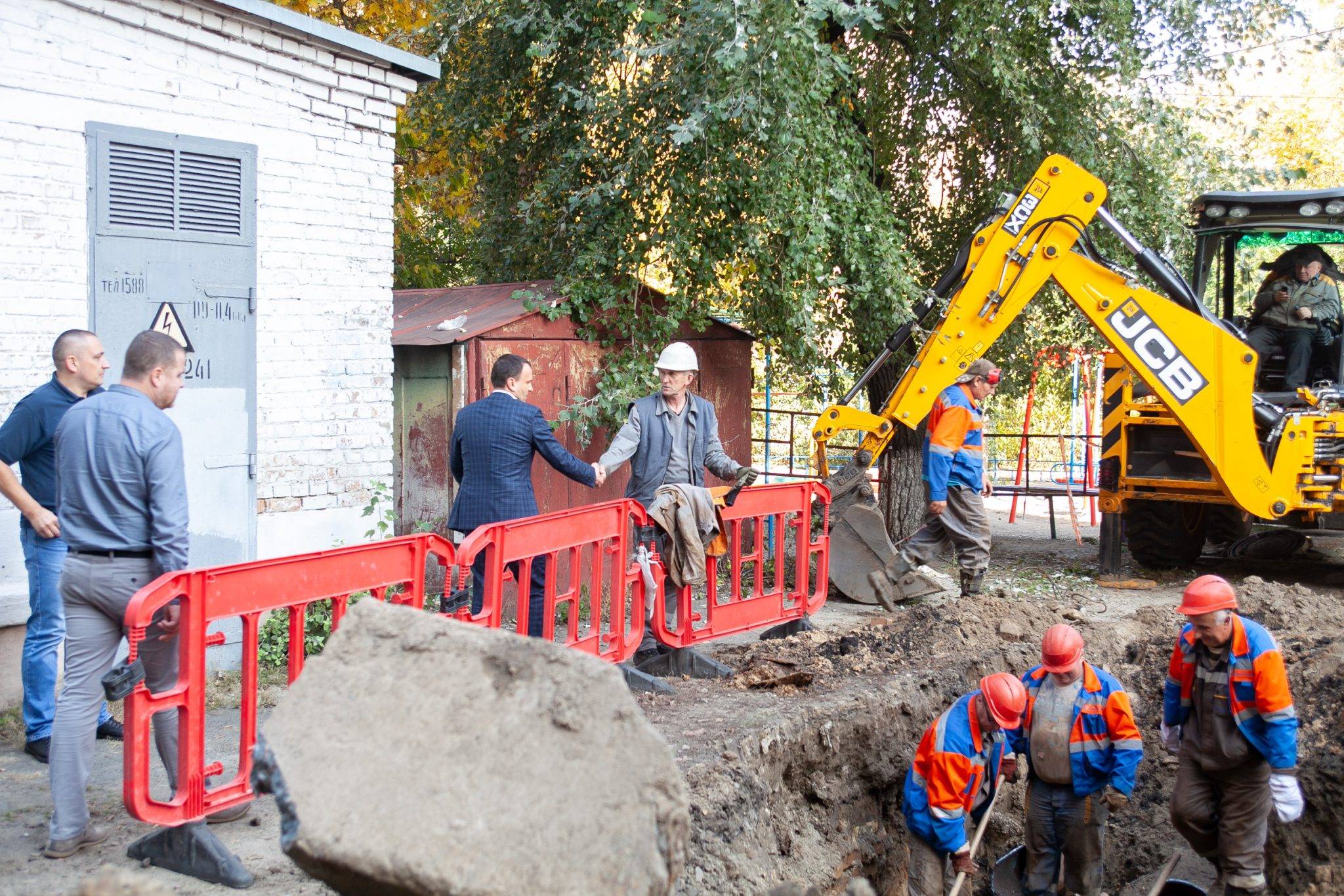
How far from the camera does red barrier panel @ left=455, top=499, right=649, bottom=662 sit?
18.0 feet

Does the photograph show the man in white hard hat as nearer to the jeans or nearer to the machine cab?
the jeans

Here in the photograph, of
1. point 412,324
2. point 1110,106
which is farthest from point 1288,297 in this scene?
point 412,324

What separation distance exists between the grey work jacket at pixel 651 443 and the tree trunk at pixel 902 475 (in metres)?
4.64

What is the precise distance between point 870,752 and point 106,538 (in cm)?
396

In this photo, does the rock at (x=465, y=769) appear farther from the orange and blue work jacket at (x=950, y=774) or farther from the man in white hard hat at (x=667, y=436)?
the man in white hard hat at (x=667, y=436)

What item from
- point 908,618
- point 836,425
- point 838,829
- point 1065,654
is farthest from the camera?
point 836,425

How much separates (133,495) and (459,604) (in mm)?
1713

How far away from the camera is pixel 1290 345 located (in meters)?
10.3

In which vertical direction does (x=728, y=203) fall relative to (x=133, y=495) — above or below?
above

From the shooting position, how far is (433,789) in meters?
3.03

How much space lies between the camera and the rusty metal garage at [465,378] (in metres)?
8.43

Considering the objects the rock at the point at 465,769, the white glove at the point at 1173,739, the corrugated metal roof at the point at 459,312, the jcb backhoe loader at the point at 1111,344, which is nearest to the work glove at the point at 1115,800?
the white glove at the point at 1173,739

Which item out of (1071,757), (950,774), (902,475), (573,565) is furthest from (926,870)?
(902,475)

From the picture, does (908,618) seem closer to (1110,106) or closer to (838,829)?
(838,829)
